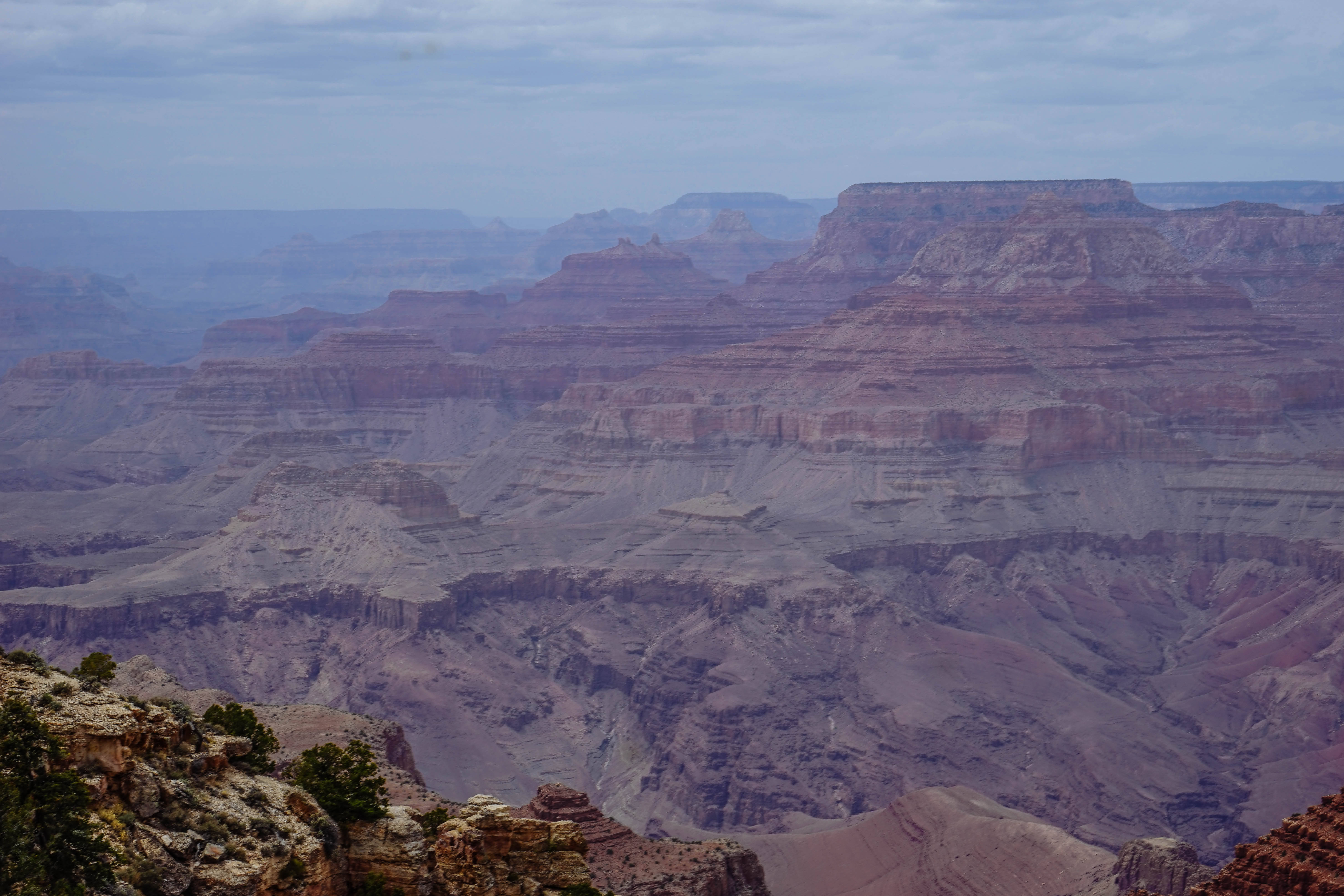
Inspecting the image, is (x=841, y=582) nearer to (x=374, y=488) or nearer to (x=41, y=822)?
(x=374, y=488)

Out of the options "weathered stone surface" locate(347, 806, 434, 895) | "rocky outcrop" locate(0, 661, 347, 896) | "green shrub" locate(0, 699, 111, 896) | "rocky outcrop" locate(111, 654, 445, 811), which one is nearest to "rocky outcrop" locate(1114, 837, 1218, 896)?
"rocky outcrop" locate(111, 654, 445, 811)

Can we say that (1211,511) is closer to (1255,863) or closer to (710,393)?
(710,393)

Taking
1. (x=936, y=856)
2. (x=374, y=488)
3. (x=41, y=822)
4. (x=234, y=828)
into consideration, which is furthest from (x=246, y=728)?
(x=374, y=488)

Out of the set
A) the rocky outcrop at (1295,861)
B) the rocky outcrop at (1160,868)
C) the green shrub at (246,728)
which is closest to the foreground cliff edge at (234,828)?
the green shrub at (246,728)

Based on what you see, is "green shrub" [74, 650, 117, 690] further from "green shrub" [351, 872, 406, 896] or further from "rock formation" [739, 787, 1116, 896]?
"rock formation" [739, 787, 1116, 896]

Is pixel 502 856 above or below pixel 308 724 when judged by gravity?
above
